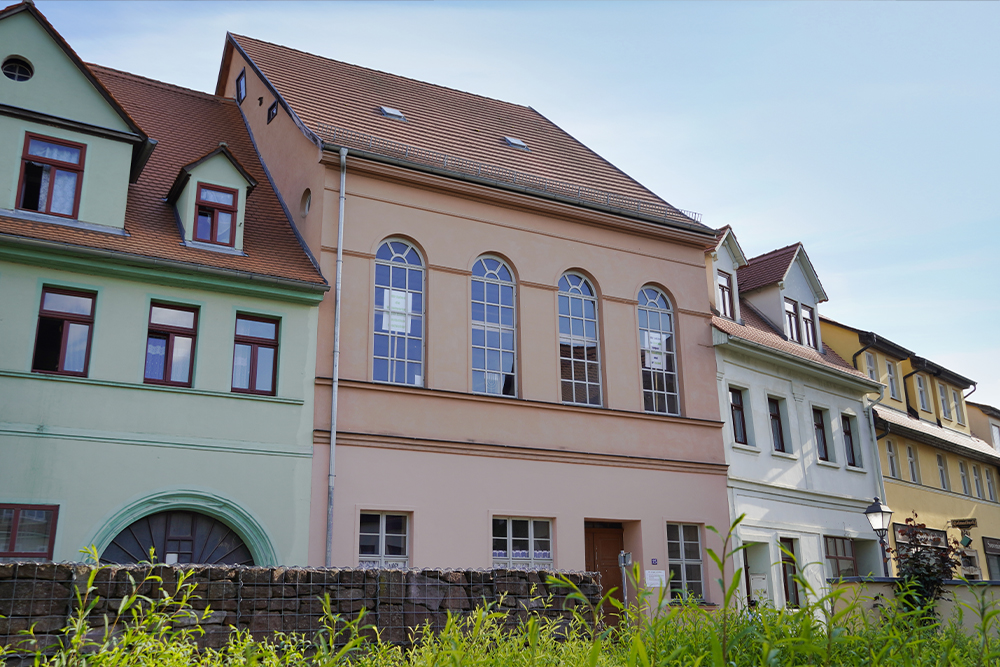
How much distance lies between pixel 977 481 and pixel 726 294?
54.3 ft

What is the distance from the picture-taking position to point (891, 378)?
29.6 m

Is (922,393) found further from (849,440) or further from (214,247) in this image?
(214,247)

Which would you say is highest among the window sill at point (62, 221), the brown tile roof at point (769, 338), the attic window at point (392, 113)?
the attic window at point (392, 113)

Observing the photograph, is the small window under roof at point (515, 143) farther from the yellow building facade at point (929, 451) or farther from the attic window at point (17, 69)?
the yellow building facade at point (929, 451)

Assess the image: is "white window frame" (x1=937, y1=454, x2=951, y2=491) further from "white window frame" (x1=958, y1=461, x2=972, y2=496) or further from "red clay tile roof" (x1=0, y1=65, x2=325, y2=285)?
"red clay tile roof" (x1=0, y1=65, x2=325, y2=285)

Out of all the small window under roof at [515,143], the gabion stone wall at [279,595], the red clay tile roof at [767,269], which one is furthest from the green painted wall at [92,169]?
the red clay tile roof at [767,269]

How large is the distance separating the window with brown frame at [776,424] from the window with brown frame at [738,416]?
3.50 ft

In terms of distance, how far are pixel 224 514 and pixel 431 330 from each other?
5.06 metres

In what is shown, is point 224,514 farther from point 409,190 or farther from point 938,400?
A: point 938,400

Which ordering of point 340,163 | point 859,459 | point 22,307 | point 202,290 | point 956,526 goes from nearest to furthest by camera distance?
1. point 22,307
2. point 202,290
3. point 340,163
4. point 859,459
5. point 956,526

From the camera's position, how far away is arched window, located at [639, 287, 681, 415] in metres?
19.4

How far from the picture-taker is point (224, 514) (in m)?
13.9

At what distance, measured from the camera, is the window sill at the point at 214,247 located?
603 inches

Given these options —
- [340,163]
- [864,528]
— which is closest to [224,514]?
[340,163]
